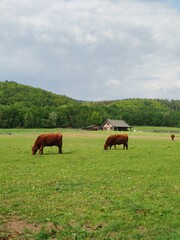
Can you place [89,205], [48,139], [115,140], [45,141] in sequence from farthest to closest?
[115,140], [48,139], [45,141], [89,205]

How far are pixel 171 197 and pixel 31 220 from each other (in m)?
5.22

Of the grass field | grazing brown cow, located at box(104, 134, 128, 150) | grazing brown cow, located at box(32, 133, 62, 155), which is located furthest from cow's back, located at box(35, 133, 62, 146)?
the grass field

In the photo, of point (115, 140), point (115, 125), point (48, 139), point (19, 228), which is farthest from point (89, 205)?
point (115, 125)

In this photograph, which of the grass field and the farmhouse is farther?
the farmhouse

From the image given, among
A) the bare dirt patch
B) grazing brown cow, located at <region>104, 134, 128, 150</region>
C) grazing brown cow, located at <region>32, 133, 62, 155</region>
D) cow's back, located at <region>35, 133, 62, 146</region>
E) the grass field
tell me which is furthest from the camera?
grazing brown cow, located at <region>104, 134, 128, 150</region>

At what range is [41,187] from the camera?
1307 cm

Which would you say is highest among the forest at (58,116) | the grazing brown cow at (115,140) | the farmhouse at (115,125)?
the forest at (58,116)

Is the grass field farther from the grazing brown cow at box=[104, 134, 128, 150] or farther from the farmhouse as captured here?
the farmhouse

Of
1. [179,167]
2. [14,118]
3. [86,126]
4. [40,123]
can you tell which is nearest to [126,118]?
[86,126]

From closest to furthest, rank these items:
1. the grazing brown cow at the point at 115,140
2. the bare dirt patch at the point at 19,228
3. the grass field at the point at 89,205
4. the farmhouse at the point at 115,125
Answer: the bare dirt patch at the point at 19,228 → the grass field at the point at 89,205 → the grazing brown cow at the point at 115,140 → the farmhouse at the point at 115,125

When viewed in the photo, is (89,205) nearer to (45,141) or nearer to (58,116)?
(45,141)

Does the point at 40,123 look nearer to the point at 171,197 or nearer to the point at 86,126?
the point at 86,126

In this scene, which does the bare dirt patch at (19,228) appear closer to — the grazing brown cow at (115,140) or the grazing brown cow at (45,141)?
the grazing brown cow at (45,141)

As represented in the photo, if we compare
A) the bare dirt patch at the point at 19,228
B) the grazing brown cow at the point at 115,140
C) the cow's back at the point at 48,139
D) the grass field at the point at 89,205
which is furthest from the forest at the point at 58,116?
the bare dirt patch at the point at 19,228
